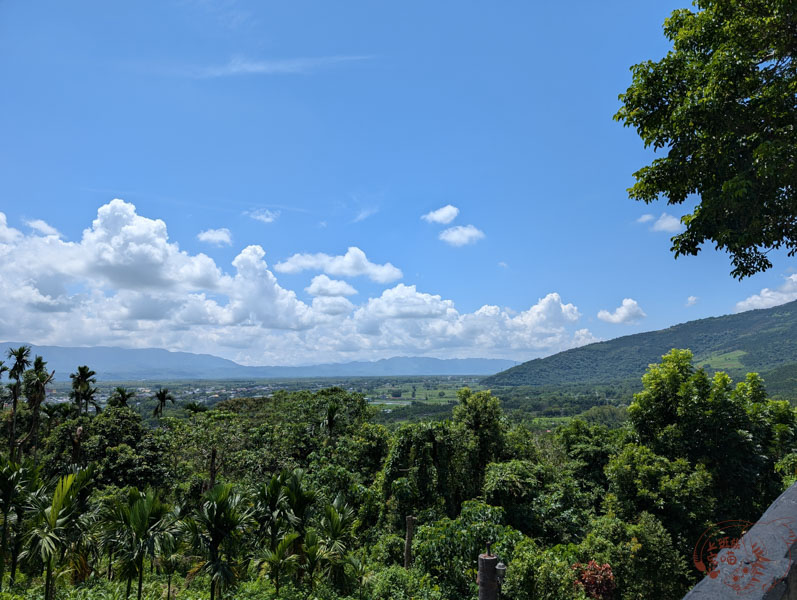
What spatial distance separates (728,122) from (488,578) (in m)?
7.78

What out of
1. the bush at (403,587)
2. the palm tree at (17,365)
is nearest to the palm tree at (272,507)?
the bush at (403,587)

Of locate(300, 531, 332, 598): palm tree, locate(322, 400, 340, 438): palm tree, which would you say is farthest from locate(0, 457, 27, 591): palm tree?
locate(322, 400, 340, 438): palm tree

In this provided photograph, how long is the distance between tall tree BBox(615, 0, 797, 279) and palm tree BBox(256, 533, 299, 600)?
45.5 feet

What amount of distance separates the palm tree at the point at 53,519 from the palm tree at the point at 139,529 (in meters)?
0.97

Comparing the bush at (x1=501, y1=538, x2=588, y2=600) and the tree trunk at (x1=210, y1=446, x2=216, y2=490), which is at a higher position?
the bush at (x1=501, y1=538, x2=588, y2=600)

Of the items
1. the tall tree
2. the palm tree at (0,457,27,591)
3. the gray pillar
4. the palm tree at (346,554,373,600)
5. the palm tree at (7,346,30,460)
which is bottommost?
the palm tree at (346,554,373,600)

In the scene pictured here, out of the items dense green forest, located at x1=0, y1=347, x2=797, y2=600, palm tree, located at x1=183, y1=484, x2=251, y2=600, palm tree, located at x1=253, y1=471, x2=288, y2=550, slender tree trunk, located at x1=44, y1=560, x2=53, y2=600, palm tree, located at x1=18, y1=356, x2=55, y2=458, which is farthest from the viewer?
palm tree, located at x1=18, y1=356, x2=55, y2=458

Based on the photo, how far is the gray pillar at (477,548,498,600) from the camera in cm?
616

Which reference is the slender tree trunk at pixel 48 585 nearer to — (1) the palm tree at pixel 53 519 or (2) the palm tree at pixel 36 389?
(1) the palm tree at pixel 53 519

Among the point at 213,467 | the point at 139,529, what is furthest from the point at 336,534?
the point at 213,467

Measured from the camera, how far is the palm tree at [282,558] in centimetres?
1363

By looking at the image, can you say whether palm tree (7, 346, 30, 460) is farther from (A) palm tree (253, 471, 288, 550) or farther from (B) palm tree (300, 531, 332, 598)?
(B) palm tree (300, 531, 332, 598)

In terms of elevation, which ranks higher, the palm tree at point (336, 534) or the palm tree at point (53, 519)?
the palm tree at point (53, 519)

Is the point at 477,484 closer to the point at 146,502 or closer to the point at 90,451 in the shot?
the point at 146,502
